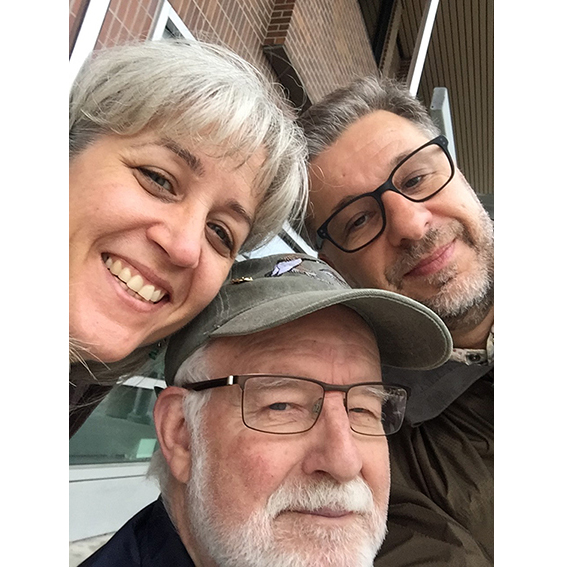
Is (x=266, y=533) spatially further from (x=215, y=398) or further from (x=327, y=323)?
(x=327, y=323)

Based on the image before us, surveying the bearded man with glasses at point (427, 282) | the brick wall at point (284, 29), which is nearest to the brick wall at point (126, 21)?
the brick wall at point (284, 29)

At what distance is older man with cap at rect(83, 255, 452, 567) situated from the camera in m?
0.61

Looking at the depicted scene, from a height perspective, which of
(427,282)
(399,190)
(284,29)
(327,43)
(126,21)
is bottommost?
(427,282)

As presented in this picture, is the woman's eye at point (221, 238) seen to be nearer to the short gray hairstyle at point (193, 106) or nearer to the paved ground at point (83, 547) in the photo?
the short gray hairstyle at point (193, 106)

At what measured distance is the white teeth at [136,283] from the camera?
59cm

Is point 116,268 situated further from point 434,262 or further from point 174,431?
point 434,262

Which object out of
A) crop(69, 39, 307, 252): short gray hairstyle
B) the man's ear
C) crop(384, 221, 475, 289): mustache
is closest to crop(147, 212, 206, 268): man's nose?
crop(69, 39, 307, 252): short gray hairstyle

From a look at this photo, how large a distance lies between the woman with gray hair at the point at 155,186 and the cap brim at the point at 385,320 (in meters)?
0.08

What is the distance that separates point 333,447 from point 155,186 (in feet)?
1.35

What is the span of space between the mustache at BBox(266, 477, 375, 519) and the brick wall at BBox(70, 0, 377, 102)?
0.86 meters

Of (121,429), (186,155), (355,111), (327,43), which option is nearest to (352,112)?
(355,111)

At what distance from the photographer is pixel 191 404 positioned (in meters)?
0.70
